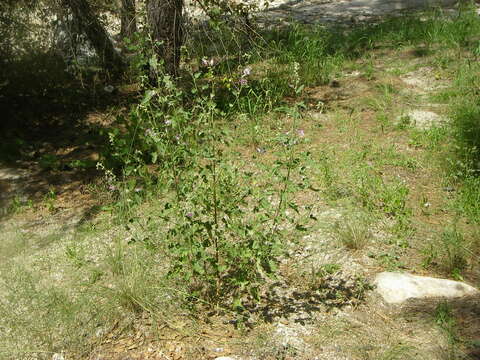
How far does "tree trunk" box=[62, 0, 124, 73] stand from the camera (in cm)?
615

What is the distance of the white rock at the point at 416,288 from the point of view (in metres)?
3.22

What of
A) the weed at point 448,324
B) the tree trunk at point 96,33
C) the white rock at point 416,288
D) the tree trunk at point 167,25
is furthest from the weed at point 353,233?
the tree trunk at point 96,33

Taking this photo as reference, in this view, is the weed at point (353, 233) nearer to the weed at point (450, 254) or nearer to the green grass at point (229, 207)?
the green grass at point (229, 207)

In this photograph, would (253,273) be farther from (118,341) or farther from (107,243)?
(107,243)

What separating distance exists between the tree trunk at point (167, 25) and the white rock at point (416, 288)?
3362mm

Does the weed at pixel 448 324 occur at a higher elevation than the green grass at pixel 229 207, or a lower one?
lower

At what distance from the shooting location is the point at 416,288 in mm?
3250

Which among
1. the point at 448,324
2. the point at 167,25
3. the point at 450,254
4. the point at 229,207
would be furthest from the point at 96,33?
the point at 448,324

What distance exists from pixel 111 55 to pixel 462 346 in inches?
228

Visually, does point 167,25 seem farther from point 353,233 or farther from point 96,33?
point 353,233

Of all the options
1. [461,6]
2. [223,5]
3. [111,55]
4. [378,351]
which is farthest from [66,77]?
[461,6]

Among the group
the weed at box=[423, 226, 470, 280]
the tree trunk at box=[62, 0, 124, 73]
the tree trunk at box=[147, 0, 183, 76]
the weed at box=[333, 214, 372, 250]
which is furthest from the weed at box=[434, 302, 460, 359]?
the tree trunk at box=[62, 0, 124, 73]

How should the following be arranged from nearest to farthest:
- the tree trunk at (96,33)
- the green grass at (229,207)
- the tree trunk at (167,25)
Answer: the green grass at (229,207) → the tree trunk at (167,25) → the tree trunk at (96,33)

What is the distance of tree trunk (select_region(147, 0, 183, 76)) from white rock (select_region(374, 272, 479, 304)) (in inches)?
132
